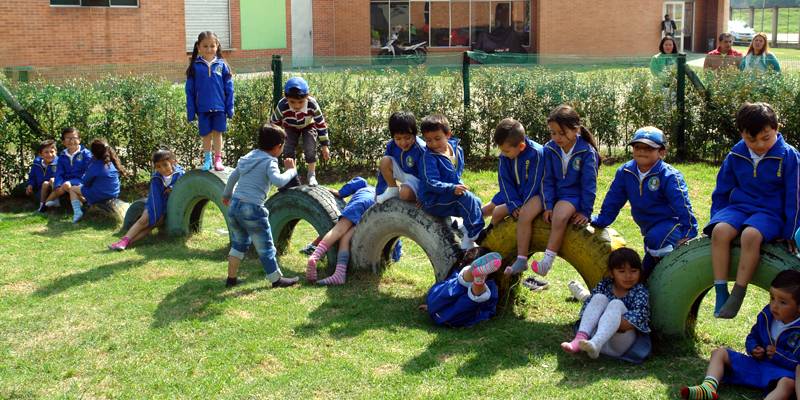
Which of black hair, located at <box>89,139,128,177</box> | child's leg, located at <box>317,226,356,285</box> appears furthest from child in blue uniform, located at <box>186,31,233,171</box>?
child's leg, located at <box>317,226,356,285</box>

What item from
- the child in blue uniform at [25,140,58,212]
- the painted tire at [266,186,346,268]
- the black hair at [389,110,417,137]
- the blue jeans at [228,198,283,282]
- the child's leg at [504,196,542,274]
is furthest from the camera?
the child in blue uniform at [25,140,58,212]

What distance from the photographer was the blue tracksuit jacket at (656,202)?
414 cm

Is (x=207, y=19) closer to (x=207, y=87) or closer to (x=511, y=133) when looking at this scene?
(x=207, y=87)

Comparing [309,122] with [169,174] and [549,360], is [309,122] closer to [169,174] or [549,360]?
[169,174]

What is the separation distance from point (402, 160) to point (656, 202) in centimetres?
206

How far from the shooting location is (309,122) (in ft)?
23.4

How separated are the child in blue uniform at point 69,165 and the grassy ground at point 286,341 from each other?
2.26 meters

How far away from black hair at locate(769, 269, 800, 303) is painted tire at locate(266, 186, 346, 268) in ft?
11.4

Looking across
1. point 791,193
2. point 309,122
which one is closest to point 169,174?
point 309,122

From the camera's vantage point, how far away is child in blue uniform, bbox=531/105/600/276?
14.3 ft

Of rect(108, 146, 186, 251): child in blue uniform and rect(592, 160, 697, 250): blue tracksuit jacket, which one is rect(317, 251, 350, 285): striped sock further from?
rect(108, 146, 186, 251): child in blue uniform

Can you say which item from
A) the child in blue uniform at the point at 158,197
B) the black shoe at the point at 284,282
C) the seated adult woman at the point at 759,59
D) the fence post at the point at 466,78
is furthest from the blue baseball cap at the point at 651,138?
the seated adult woman at the point at 759,59

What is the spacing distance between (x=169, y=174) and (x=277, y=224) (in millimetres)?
1779

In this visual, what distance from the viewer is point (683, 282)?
156 inches
